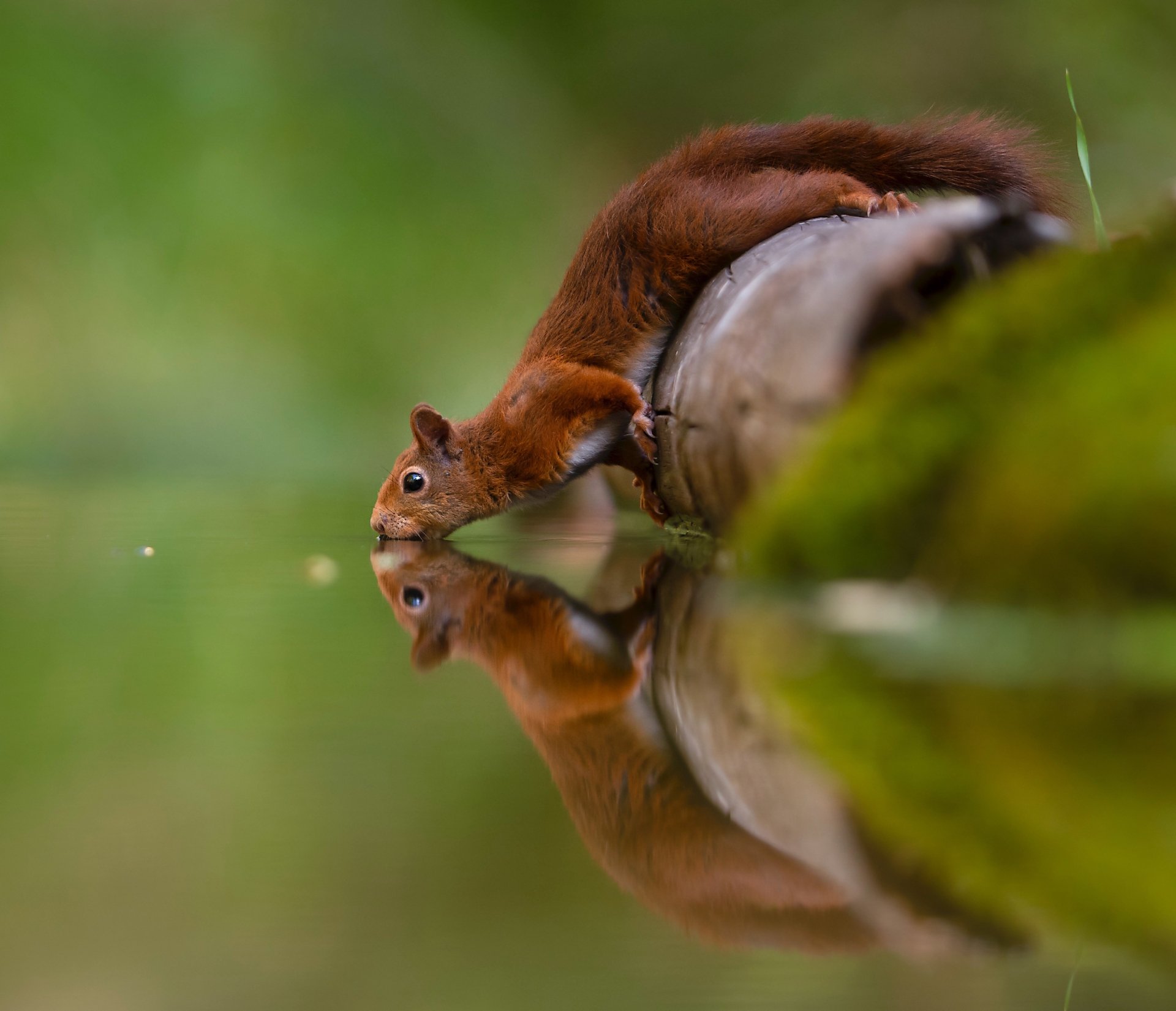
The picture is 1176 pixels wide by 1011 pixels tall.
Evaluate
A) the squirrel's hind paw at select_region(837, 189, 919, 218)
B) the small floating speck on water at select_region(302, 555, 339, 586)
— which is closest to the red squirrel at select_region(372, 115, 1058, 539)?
the squirrel's hind paw at select_region(837, 189, 919, 218)

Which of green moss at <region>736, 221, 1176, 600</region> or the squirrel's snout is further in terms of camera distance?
the squirrel's snout

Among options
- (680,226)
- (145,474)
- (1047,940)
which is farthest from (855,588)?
(145,474)

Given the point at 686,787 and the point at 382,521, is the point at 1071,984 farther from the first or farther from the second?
the point at 382,521

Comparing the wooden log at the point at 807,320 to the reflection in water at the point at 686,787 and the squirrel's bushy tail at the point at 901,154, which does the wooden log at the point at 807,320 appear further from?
the squirrel's bushy tail at the point at 901,154

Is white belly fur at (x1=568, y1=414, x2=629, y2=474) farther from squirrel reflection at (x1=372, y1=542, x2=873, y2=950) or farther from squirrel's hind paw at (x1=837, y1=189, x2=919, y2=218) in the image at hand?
squirrel reflection at (x1=372, y1=542, x2=873, y2=950)

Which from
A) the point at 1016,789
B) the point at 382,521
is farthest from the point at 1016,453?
the point at 382,521

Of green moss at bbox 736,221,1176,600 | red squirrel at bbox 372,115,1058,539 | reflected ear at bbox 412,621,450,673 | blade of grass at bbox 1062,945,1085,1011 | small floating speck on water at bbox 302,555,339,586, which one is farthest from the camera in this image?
red squirrel at bbox 372,115,1058,539

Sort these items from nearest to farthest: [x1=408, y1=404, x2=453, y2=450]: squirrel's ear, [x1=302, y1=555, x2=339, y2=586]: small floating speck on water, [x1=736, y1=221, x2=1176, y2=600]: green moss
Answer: [x1=736, y1=221, x2=1176, y2=600]: green moss → [x1=302, y1=555, x2=339, y2=586]: small floating speck on water → [x1=408, y1=404, x2=453, y2=450]: squirrel's ear
